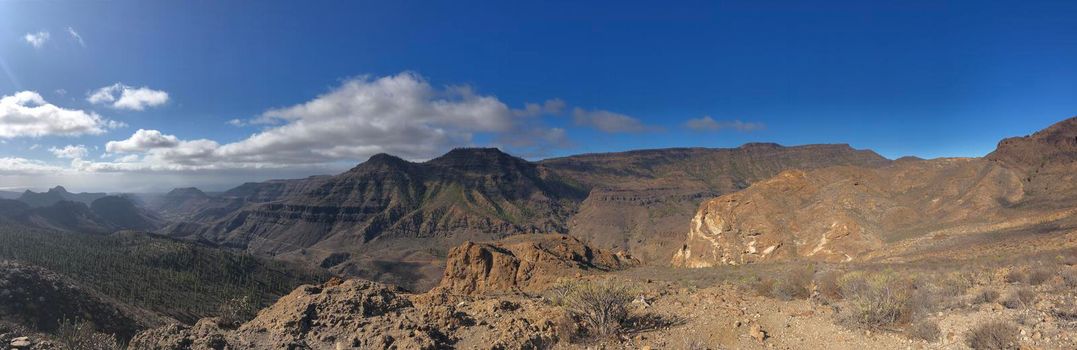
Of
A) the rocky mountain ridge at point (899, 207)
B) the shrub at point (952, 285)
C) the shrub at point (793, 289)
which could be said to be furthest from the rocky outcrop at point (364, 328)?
the rocky mountain ridge at point (899, 207)

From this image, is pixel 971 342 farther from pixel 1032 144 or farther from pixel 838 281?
pixel 1032 144

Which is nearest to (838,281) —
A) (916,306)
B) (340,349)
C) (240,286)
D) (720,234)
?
(916,306)

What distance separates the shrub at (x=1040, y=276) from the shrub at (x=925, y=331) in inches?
371

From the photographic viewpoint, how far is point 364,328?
11602 mm

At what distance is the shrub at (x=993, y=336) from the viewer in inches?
386

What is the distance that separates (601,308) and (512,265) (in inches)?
1466

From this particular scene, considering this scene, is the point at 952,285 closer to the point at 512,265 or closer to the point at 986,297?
the point at 986,297

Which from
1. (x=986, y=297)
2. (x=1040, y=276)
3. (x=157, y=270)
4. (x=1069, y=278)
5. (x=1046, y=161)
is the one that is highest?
(x=1046, y=161)

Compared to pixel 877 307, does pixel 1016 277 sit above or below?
below

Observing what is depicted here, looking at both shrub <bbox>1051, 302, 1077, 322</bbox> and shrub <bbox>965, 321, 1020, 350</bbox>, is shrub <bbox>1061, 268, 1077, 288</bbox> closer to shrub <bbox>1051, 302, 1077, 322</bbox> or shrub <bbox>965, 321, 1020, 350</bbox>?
shrub <bbox>1051, 302, 1077, 322</bbox>

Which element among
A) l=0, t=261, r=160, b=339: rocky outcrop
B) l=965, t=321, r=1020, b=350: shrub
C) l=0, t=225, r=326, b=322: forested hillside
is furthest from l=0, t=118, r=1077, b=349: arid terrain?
l=0, t=225, r=326, b=322: forested hillside

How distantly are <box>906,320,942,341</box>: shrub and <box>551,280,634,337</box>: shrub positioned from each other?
747cm

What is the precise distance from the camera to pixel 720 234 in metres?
64.6

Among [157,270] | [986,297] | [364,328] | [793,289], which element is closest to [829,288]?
[793,289]
